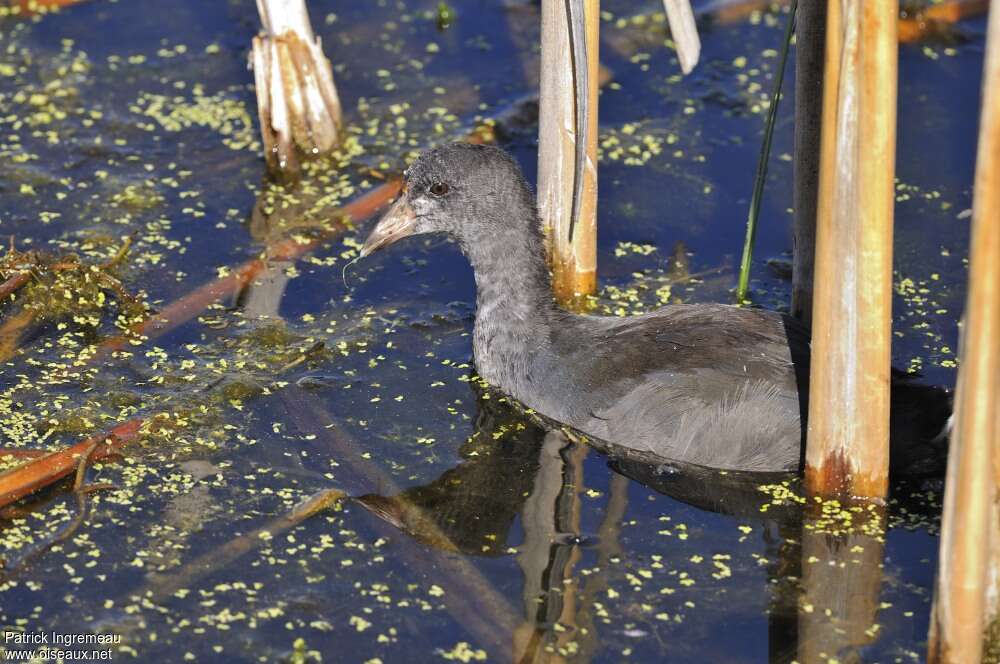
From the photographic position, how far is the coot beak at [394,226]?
5.67 meters

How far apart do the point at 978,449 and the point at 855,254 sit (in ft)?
2.64

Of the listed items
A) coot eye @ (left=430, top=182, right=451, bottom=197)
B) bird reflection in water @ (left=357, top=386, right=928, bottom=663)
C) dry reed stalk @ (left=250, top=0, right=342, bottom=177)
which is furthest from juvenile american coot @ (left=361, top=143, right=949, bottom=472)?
dry reed stalk @ (left=250, top=0, right=342, bottom=177)

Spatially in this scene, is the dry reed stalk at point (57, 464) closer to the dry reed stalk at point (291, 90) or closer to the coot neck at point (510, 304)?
the coot neck at point (510, 304)

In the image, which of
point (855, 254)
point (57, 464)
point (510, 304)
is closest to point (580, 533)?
point (510, 304)

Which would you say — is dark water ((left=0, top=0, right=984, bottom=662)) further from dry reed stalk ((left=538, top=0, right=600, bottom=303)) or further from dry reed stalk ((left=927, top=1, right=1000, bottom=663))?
dry reed stalk ((left=927, top=1, right=1000, bottom=663))

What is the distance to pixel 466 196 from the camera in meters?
5.52

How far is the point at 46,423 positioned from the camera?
201 inches

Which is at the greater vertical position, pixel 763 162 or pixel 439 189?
pixel 763 162

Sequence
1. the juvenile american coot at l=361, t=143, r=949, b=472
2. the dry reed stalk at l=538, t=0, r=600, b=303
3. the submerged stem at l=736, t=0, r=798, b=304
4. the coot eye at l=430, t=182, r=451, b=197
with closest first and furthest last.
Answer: the submerged stem at l=736, t=0, r=798, b=304, the juvenile american coot at l=361, t=143, r=949, b=472, the dry reed stalk at l=538, t=0, r=600, b=303, the coot eye at l=430, t=182, r=451, b=197

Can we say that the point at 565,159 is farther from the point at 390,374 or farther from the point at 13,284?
the point at 13,284

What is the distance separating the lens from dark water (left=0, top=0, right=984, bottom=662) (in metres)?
4.19

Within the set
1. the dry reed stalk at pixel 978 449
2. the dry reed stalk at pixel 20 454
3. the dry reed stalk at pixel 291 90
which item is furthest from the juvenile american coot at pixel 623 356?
the dry reed stalk at pixel 20 454

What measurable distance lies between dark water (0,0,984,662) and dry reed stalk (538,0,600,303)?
26 cm

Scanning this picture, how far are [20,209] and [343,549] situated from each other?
118 inches
